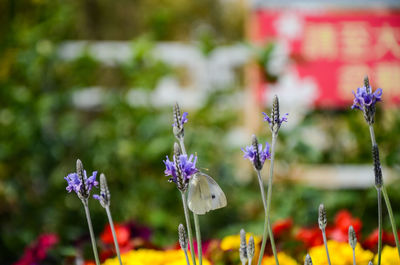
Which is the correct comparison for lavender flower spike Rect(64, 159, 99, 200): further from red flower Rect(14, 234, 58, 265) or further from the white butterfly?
red flower Rect(14, 234, 58, 265)

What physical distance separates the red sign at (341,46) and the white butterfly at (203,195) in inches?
81.6

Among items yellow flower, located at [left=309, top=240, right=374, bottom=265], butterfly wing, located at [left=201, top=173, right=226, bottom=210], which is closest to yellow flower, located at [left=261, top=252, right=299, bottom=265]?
yellow flower, located at [left=309, top=240, right=374, bottom=265]

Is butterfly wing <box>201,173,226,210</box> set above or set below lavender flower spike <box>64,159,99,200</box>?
below

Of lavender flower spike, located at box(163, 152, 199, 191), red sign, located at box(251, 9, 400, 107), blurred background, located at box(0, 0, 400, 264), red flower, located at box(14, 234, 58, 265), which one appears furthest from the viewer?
red sign, located at box(251, 9, 400, 107)

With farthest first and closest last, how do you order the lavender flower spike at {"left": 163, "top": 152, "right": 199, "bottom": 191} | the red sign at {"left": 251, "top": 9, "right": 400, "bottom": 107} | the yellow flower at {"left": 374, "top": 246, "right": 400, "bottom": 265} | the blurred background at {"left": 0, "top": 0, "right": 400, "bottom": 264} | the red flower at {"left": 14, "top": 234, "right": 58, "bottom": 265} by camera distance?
the red sign at {"left": 251, "top": 9, "right": 400, "bottom": 107}
the blurred background at {"left": 0, "top": 0, "right": 400, "bottom": 264}
the red flower at {"left": 14, "top": 234, "right": 58, "bottom": 265}
the yellow flower at {"left": 374, "top": 246, "right": 400, "bottom": 265}
the lavender flower spike at {"left": 163, "top": 152, "right": 199, "bottom": 191}

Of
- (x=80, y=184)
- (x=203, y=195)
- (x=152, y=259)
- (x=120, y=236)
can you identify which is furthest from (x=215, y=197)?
(x=120, y=236)

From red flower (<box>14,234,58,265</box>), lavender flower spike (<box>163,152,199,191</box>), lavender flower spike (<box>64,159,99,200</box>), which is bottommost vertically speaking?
lavender flower spike (<box>163,152,199,191</box>)

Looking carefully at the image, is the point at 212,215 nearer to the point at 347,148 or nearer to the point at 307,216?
the point at 307,216

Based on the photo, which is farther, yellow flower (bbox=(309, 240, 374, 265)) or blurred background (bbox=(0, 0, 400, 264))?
blurred background (bbox=(0, 0, 400, 264))

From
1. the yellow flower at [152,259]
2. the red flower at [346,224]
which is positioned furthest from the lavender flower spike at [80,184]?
the red flower at [346,224]

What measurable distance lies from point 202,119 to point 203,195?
1.61 meters

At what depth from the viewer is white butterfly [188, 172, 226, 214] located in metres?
0.64

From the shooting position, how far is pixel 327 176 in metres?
2.54

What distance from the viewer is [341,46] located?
269 centimetres
